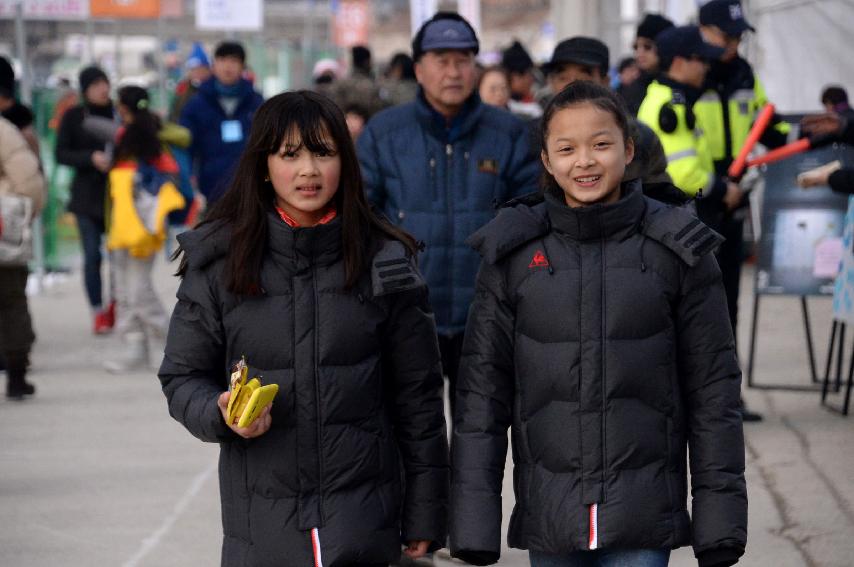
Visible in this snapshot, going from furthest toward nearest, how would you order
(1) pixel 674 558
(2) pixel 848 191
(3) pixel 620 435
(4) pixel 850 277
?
1. (4) pixel 850 277
2. (2) pixel 848 191
3. (1) pixel 674 558
4. (3) pixel 620 435

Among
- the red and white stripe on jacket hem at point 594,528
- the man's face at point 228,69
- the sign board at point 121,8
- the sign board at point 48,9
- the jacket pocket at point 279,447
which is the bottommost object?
the red and white stripe on jacket hem at point 594,528

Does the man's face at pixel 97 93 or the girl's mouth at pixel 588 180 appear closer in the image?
the girl's mouth at pixel 588 180

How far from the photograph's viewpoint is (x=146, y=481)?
7.48 meters

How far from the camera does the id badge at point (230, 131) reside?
464 inches

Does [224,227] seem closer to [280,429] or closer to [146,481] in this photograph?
[280,429]

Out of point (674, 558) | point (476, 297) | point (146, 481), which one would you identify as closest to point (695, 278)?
point (476, 297)

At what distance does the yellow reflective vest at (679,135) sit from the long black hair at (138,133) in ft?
13.1

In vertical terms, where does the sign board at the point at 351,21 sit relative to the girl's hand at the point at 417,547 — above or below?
above

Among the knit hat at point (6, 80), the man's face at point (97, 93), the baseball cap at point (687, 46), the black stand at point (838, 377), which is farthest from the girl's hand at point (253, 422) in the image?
the man's face at point (97, 93)

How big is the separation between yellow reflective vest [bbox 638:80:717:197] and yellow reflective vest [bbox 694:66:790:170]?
0.20 m

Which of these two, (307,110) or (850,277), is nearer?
(307,110)

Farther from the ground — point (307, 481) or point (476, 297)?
point (476, 297)

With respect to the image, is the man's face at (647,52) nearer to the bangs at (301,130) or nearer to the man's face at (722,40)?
the man's face at (722,40)

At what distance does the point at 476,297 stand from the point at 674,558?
102 inches
